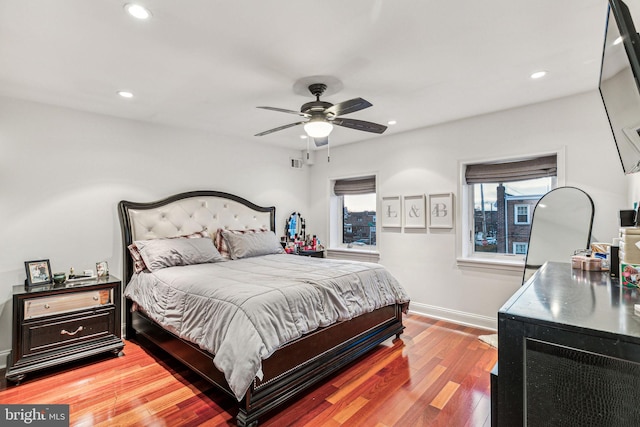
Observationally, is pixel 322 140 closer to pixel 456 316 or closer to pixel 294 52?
pixel 294 52

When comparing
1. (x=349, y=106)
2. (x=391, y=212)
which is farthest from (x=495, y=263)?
(x=349, y=106)

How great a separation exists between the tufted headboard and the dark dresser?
12.1 ft

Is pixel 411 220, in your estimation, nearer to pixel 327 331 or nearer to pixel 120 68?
pixel 327 331

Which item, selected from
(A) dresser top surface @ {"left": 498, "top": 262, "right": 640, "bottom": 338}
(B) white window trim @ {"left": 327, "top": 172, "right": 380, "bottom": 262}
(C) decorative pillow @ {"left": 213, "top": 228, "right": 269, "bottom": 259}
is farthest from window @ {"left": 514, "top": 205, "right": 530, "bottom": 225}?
(C) decorative pillow @ {"left": 213, "top": 228, "right": 269, "bottom": 259}

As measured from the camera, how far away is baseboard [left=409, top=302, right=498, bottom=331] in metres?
3.56

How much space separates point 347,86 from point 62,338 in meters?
3.36

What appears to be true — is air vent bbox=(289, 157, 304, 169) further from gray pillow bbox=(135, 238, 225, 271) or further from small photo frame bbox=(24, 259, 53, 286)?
small photo frame bbox=(24, 259, 53, 286)

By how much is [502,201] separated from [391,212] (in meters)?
1.36

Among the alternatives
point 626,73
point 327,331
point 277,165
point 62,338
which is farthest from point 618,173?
point 62,338

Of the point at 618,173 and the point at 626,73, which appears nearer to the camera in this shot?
the point at 626,73

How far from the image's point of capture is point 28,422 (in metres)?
2.00

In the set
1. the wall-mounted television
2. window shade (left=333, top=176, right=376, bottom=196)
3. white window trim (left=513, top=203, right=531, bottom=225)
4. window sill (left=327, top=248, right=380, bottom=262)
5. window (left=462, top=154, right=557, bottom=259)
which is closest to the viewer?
the wall-mounted television

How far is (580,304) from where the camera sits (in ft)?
3.52

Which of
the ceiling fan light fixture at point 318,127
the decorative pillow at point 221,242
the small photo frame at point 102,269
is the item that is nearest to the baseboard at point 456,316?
the decorative pillow at point 221,242
